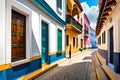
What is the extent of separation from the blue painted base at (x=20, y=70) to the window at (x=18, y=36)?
394 mm

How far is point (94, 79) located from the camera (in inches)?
302

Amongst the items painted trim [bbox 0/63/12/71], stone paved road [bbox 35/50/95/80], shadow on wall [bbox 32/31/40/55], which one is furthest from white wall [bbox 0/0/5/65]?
shadow on wall [bbox 32/31/40/55]

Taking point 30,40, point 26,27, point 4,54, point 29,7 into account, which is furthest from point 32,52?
point 4,54

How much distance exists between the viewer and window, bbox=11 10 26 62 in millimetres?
6675

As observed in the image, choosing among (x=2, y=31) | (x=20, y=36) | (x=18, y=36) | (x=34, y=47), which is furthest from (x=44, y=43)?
(x=2, y=31)

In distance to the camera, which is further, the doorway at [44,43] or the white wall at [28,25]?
the doorway at [44,43]

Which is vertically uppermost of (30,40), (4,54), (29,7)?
(29,7)

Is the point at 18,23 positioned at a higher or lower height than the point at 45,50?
higher

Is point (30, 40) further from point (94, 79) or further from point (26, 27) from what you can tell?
point (94, 79)

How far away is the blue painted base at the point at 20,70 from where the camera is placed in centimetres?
565

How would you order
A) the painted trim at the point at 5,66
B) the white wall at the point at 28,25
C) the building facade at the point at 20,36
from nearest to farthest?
the painted trim at the point at 5,66
the building facade at the point at 20,36
the white wall at the point at 28,25

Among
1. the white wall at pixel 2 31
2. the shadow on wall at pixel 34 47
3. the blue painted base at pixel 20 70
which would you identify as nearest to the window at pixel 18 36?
the blue painted base at pixel 20 70

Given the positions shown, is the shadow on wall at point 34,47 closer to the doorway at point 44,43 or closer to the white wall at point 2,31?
the doorway at point 44,43

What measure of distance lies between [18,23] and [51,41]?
5.24 meters
